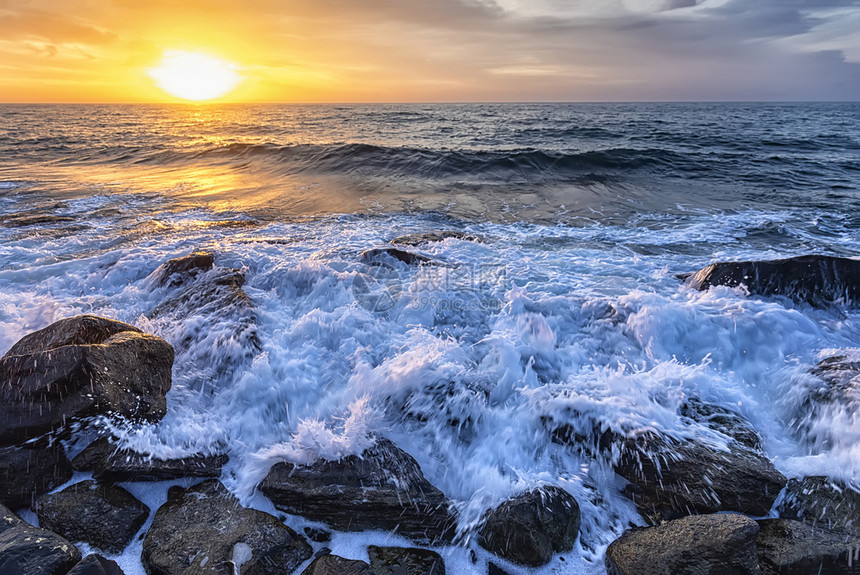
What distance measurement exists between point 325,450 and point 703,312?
374 centimetres

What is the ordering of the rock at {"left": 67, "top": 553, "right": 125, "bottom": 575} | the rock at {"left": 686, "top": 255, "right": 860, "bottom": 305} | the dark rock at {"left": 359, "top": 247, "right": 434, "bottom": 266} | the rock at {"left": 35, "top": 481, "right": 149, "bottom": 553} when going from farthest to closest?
the dark rock at {"left": 359, "top": 247, "right": 434, "bottom": 266} → the rock at {"left": 686, "top": 255, "right": 860, "bottom": 305} → the rock at {"left": 35, "top": 481, "right": 149, "bottom": 553} → the rock at {"left": 67, "top": 553, "right": 125, "bottom": 575}

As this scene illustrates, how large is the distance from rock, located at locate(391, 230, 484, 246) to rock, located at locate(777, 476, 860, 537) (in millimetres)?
5164

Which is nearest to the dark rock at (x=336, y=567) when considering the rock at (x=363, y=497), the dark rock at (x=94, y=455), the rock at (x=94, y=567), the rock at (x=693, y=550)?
the rock at (x=363, y=497)

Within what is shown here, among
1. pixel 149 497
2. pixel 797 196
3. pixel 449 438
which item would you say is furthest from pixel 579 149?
pixel 149 497

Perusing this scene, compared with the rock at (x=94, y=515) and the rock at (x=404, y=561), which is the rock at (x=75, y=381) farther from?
the rock at (x=404, y=561)

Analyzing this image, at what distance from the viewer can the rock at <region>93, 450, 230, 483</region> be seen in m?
2.65

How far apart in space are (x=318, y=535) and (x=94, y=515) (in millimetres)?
1218

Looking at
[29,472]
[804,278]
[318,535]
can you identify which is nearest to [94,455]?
[29,472]

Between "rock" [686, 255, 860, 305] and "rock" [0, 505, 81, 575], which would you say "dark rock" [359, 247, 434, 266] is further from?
"rock" [0, 505, 81, 575]

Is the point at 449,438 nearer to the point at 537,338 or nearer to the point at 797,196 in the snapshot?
the point at 537,338

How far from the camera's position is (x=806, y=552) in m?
2.05

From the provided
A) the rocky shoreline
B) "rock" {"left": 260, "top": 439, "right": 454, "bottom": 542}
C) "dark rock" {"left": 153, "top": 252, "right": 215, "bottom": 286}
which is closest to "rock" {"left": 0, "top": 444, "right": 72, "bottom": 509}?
the rocky shoreline

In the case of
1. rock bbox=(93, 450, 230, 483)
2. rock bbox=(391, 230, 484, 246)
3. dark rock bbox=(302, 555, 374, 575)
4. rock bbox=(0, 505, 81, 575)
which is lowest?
dark rock bbox=(302, 555, 374, 575)

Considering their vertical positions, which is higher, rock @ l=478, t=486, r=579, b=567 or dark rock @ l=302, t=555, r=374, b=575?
rock @ l=478, t=486, r=579, b=567
